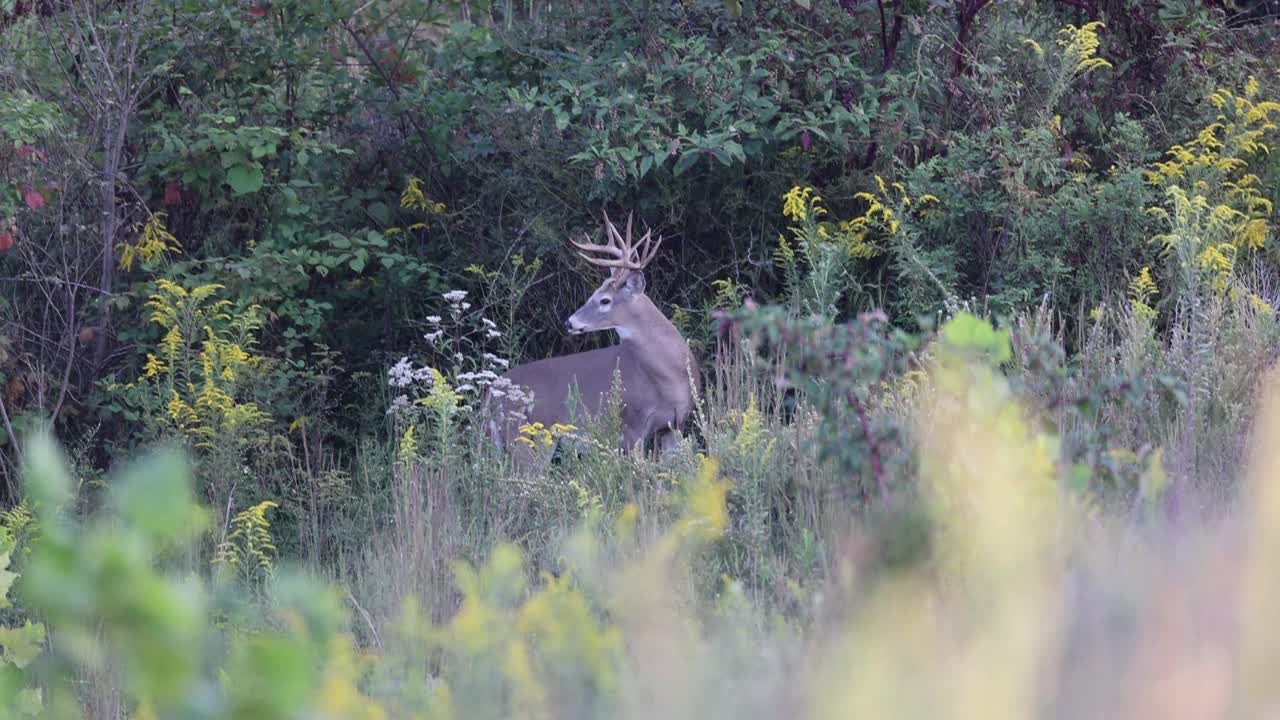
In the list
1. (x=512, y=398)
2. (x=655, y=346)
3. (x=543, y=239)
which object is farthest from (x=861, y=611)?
(x=543, y=239)

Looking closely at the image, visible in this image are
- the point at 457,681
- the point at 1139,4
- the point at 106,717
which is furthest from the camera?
the point at 1139,4

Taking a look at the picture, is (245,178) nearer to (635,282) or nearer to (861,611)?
(635,282)

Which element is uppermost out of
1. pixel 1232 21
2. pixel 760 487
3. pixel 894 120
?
pixel 1232 21

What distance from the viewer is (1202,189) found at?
668 centimetres

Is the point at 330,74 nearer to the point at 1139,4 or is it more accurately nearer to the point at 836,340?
the point at 1139,4

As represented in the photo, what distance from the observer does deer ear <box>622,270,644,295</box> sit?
295 inches

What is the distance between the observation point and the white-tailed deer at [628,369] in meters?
7.40

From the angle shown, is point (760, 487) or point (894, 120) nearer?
point (760, 487)

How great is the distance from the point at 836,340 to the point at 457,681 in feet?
3.57

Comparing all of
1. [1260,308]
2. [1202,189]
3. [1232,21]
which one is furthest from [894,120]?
[1232,21]

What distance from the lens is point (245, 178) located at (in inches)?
292

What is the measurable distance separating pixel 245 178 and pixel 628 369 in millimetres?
2291

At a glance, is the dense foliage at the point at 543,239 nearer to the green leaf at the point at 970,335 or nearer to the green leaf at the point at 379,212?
the green leaf at the point at 379,212

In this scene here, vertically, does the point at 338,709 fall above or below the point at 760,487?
above
